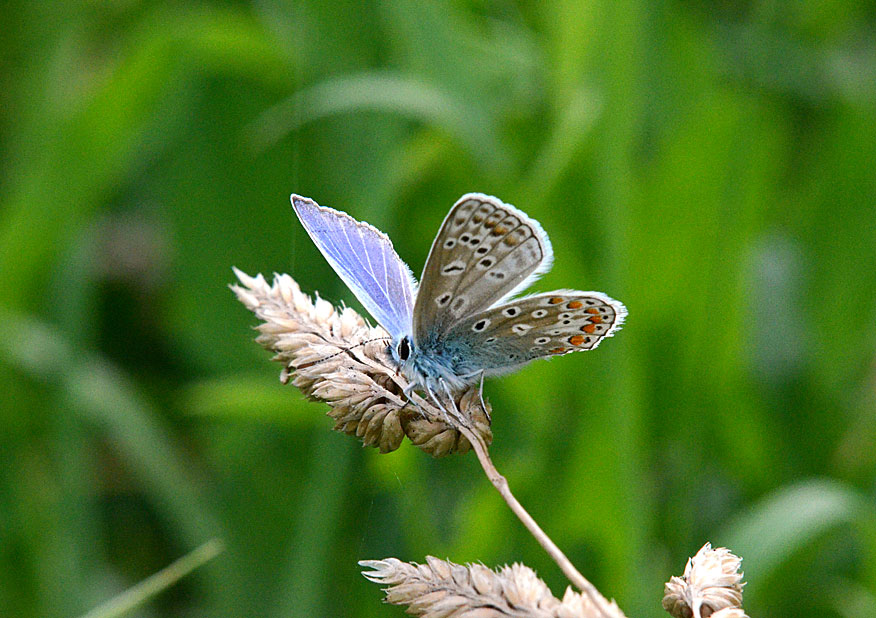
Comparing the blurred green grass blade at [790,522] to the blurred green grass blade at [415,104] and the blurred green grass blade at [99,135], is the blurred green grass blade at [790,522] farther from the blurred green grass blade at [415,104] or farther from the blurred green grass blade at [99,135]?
the blurred green grass blade at [99,135]

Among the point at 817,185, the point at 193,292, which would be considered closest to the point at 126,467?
the point at 193,292

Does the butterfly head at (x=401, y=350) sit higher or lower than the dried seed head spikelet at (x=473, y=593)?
higher

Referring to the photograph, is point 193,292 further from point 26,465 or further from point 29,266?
point 26,465

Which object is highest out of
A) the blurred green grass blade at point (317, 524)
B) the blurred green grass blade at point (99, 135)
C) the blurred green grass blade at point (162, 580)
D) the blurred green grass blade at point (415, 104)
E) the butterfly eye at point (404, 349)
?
the blurred green grass blade at point (99, 135)

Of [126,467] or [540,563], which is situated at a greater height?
[126,467]

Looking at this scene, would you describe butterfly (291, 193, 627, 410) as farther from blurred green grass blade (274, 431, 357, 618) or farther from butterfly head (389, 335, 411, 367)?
blurred green grass blade (274, 431, 357, 618)

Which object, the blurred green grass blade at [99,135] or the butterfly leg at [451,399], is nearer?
the butterfly leg at [451,399]

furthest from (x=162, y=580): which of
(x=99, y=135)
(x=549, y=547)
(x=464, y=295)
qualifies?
(x=99, y=135)

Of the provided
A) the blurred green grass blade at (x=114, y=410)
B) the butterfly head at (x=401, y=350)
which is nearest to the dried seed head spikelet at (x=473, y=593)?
the butterfly head at (x=401, y=350)
